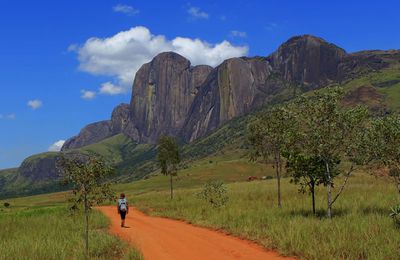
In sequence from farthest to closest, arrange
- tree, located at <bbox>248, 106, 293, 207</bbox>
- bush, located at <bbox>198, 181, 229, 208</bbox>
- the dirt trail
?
bush, located at <bbox>198, 181, 229, 208</bbox>
tree, located at <bbox>248, 106, 293, 207</bbox>
the dirt trail

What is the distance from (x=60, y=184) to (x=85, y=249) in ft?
8.85

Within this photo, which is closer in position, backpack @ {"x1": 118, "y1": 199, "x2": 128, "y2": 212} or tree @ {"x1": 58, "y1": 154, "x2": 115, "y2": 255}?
tree @ {"x1": 58, "y1": 154, "x2": 115, "y2": 255}

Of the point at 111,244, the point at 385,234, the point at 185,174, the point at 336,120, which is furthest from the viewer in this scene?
the point at 185,174

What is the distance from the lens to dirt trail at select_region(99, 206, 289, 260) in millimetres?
16359

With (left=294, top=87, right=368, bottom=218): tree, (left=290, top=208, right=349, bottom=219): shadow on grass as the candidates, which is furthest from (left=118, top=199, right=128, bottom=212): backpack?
(left=294, top=87, right=368, bottom=218): tree

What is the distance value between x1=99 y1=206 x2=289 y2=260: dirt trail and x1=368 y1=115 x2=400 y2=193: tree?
30.7ft

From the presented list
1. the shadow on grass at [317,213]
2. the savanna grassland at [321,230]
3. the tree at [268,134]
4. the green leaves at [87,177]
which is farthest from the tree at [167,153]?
the green leaves at [87,177]

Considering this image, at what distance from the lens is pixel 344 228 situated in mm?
18156

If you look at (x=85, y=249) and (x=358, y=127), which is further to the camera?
(x=358, y=127)

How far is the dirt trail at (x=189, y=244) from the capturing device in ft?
53.7

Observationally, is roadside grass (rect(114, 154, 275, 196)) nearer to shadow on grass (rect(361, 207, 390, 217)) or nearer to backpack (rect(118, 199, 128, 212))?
backpack (rect(118, 199, 128, 212))

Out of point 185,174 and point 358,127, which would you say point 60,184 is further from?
point 185,174

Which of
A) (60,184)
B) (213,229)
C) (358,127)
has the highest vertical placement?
(358,127)

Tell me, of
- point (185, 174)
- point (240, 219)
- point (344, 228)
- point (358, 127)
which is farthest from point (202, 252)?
point (185, 174)
